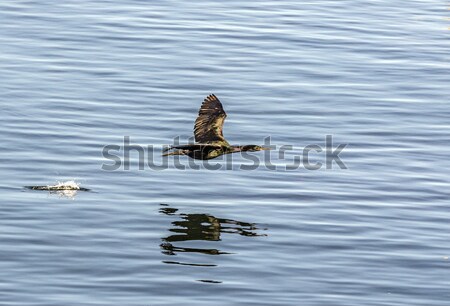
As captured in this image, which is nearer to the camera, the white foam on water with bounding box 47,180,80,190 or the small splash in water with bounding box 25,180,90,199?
the small splash in water with bounding box 25,180,90,199

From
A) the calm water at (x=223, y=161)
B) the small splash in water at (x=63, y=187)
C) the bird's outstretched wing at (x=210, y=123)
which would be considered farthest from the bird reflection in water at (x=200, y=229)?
the small splash in water at (x=63, y=187)

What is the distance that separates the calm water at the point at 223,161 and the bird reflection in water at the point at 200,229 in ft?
0.16

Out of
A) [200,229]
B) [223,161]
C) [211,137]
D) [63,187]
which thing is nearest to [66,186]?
[63,187]

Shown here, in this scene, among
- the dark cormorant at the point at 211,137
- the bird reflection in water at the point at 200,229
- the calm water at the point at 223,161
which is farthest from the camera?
the dark cormorant at the point at 211,137

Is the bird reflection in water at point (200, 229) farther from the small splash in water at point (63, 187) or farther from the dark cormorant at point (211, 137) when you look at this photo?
the small splash in water at point (63, 187)

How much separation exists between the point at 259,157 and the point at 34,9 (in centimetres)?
1520

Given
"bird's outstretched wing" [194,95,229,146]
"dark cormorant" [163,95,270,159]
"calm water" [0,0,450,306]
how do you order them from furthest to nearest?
"bird's outstretched wing" [194,95,229,146], "dark cormorant" [163,95,270,159], "calm water" [0,0,450,306]

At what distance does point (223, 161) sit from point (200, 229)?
13.7 ft

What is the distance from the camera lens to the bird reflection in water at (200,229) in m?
19.8

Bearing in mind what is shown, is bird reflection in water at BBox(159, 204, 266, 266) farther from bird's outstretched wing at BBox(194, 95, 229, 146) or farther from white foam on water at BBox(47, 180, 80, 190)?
white foam on water at BBox(47, 180, 80, 190)

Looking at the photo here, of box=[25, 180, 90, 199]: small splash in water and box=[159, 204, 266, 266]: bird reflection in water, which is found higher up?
box=[25, 180, 90, 199]: small splash in water

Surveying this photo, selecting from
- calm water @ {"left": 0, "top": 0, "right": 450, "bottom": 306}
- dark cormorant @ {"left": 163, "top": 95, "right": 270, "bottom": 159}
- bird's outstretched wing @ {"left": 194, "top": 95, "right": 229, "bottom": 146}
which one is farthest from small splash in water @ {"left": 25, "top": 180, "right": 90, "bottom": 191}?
bird's outstretched wing @ {"left": 194, "top": 95, "right": 229, "bottom": 146}

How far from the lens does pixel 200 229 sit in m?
20.7

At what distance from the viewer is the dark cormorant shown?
21.8 meters
